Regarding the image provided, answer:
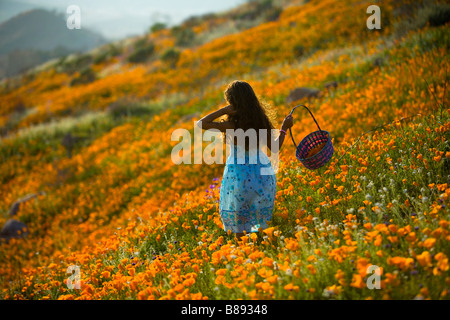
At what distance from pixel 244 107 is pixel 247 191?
3.10 ft

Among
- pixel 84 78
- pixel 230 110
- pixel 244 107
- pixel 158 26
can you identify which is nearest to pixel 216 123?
pixel 230 110

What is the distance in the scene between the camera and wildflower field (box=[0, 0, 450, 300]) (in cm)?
257

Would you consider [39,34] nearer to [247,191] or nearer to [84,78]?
[84,78]

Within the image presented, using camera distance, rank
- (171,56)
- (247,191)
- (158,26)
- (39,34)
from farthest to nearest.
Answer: (39,34) → (158,26) → (171,56) → (247,191)

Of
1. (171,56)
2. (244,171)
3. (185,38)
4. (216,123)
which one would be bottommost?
(244,171)

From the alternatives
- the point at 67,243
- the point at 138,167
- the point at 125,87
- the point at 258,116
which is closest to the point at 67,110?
the point at 125,87

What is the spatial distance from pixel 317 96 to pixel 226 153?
9.56ft

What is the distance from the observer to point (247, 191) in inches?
148

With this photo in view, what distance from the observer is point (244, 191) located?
3.75 m

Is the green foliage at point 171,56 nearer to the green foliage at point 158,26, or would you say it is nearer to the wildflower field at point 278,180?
the wildflower field at point 278,180

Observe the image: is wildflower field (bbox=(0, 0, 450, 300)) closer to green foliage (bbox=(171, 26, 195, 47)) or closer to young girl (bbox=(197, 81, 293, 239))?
young girl (bbox=(197, 81, 293, 239))

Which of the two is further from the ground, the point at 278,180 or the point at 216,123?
the point at 216,123

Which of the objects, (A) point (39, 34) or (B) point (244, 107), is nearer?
(B) point (244, 107)

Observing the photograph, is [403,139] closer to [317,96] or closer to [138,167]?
[317,96]
